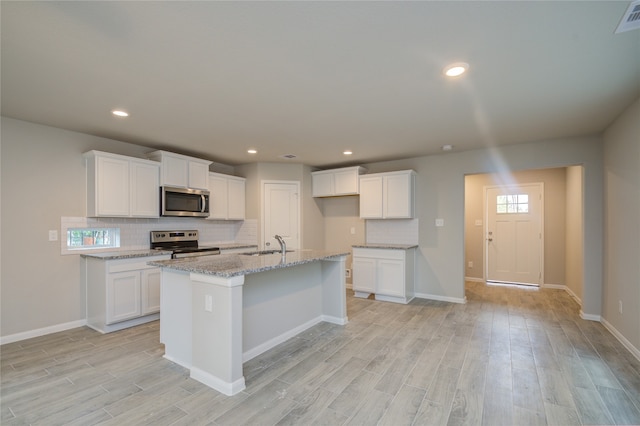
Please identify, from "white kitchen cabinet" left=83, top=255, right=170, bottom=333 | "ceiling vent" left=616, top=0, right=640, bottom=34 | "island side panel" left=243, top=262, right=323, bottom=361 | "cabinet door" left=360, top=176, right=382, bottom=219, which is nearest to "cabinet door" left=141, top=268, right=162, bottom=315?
"white kitchen cabinet" left=83, top=255, right=170, bottom=333

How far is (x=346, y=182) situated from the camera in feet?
18.4

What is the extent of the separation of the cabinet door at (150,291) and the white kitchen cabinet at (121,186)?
83 cm

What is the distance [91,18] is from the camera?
1693 millimetres

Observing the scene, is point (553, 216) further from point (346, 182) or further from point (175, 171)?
point (175, 171)

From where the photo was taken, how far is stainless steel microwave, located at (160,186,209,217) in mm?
4380

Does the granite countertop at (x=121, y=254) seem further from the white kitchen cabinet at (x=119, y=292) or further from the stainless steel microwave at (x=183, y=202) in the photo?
the stainless steel microwave at (x=183, y=202)

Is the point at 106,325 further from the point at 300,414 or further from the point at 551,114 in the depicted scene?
the point at 551,114

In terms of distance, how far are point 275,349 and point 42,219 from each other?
3077mm

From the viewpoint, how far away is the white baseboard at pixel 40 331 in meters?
3.24

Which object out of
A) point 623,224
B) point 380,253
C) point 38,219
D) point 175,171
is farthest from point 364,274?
point 38,219

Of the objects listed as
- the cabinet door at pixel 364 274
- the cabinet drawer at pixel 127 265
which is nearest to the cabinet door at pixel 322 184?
the cabinet door at pixel 364 274

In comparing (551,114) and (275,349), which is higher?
(551,114)

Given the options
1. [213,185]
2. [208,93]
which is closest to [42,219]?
[213,185]

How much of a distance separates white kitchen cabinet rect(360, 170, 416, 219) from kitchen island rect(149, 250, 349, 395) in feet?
5.73
